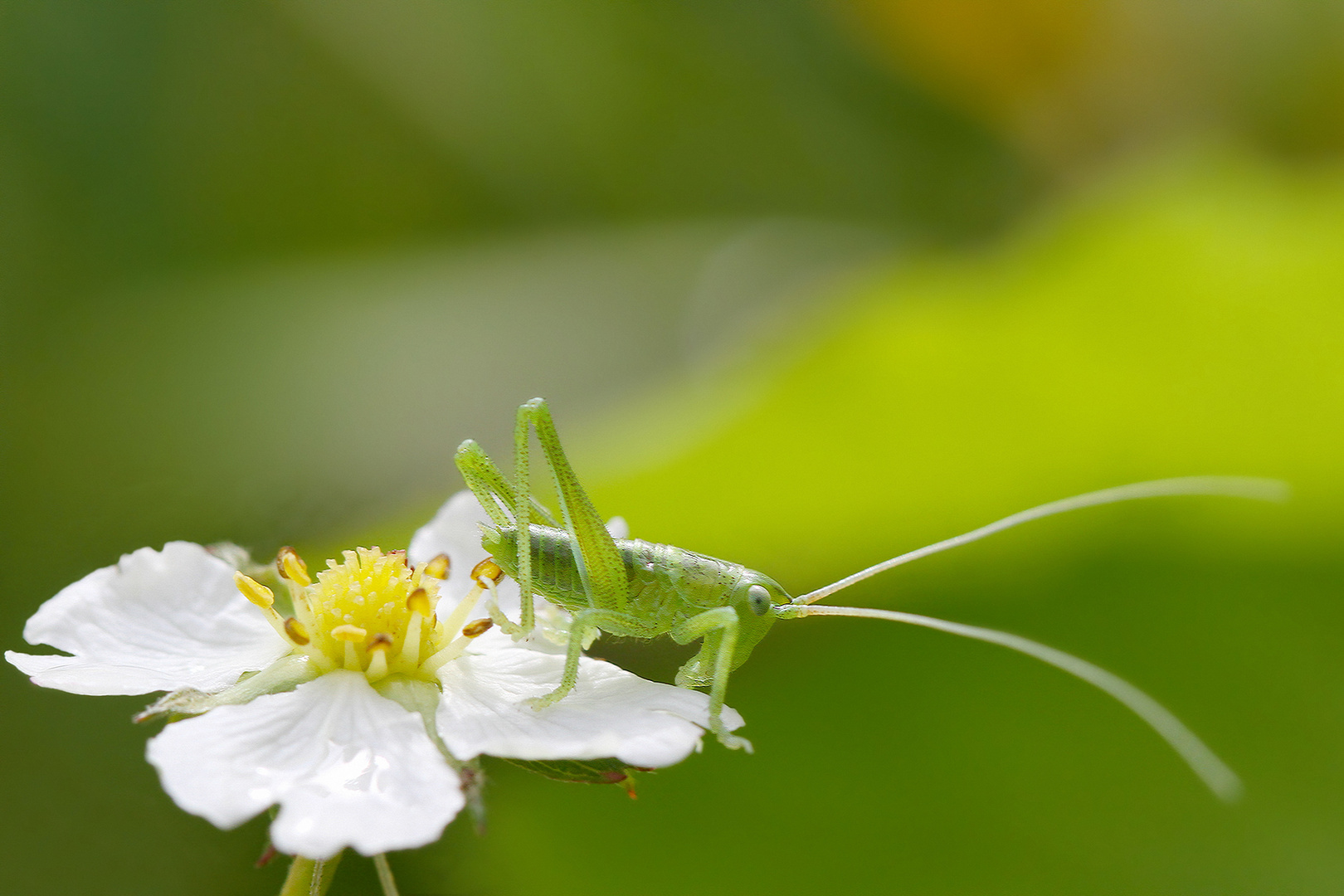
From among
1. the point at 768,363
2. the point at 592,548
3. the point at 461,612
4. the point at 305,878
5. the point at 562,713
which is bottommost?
the point at 305,878

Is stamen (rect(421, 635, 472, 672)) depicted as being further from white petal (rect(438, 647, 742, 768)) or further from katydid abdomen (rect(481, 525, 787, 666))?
katydid abdomen (rect(481, 525, 787, 666))

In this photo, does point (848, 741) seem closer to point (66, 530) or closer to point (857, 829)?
point (857, 829)

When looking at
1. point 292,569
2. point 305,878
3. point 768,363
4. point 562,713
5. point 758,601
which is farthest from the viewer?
point 768,363

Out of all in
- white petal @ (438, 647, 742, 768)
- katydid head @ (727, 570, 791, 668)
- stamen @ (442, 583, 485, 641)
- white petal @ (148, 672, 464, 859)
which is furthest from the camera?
katydid head @ (727, 570, 791, 668)

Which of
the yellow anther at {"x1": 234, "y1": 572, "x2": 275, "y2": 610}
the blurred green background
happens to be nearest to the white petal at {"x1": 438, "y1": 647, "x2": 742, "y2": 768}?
the yellow anther at {"x1": 234, "y1": 572, "x2": 275, "y2": 610}

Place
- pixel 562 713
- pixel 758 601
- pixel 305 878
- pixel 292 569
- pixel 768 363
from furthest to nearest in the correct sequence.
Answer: pixel 768 363
pixel 758 601
pixel 292 569
pixel 562 713
pixel 305 878

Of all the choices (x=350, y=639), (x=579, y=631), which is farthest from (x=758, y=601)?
(x=350, y=639)

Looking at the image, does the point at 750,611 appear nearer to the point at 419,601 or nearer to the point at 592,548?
the point at 592,548

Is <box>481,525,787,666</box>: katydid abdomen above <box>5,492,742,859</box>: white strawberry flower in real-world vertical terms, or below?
above
